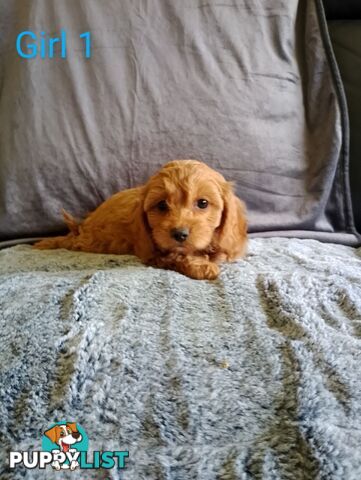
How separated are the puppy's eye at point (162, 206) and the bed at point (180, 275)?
153 millimetres

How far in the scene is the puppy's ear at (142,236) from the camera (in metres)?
1.30

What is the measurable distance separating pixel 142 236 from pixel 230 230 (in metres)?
0.25

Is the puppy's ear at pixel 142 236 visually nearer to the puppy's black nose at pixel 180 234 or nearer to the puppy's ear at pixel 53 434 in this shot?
the puppy's black nose at pixel 180 234

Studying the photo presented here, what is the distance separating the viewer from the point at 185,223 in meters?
1.23

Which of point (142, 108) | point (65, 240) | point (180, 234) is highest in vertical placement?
point (142, 108)

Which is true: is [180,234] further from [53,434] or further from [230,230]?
[53,434]

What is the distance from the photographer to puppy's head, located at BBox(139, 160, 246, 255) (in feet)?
4.09

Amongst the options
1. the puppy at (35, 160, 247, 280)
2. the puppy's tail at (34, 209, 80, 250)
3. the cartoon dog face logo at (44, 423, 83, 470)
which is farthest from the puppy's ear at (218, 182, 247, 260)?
the cartoon dog face logo at (44, 423, 83, 470)

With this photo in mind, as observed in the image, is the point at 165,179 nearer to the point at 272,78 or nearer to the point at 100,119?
the point at 100,119

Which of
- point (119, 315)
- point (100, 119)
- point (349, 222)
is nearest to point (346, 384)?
point (119, 315)

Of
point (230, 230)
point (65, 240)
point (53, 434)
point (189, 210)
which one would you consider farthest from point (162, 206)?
point (53, 434)

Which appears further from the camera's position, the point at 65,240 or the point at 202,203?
the point at 65,240

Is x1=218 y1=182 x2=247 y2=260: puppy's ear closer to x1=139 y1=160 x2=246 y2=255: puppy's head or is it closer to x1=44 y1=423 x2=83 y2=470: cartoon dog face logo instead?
x1=139 y1=160 x2=246 y2=255: puppy's head

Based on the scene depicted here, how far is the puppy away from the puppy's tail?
142 mm
